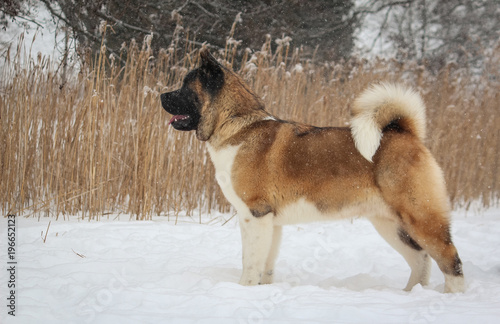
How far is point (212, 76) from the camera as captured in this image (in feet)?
10.3

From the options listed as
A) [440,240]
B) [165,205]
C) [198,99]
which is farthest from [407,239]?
[165,205]

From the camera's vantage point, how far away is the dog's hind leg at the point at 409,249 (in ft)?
9.76

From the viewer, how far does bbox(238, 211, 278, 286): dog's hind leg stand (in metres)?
2.82

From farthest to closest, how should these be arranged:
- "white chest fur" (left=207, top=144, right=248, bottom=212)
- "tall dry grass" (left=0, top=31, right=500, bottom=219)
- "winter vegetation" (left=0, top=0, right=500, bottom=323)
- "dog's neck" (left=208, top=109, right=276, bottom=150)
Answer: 1. "tall dry grass" (left=0, top=31, right=500, bottom=219)
2. "dog's neck" (left=208, top=109, right=276, bottom=150)
3. "white chest fur" (left=207, top=144, right=248, bottom=212)
4. "winter vegetation" (left=0, top=0, right=500, bottom=323)

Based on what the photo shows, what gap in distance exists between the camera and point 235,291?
2.37 meters

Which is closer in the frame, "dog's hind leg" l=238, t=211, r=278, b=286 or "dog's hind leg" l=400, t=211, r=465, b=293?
"dog's hind leg" l=400, t=211, r=465, b=293

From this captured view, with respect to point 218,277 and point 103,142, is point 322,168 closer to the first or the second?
point 218,277

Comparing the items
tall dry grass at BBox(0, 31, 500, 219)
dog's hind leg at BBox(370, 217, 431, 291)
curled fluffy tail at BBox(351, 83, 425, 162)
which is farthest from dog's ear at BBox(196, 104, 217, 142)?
tall dry grass at BBox(0, 31, 500, 219)

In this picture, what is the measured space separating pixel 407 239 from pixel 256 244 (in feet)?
3.51

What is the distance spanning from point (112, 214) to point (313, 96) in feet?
10.1

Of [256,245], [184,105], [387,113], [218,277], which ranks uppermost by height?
[387,113]

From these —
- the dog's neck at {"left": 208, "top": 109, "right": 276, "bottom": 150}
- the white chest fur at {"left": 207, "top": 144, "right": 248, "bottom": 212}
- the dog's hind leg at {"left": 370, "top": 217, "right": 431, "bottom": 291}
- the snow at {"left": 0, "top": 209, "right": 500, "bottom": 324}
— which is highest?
the dog's neck at {"left": 208, "top": 109, "right": 276, "bottom": 150}

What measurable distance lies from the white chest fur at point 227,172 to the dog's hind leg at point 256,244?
0.11 meters

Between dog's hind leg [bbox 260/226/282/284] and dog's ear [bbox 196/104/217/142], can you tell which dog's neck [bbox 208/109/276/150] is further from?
dog's hind leg [bbox 260/226/282/284]
